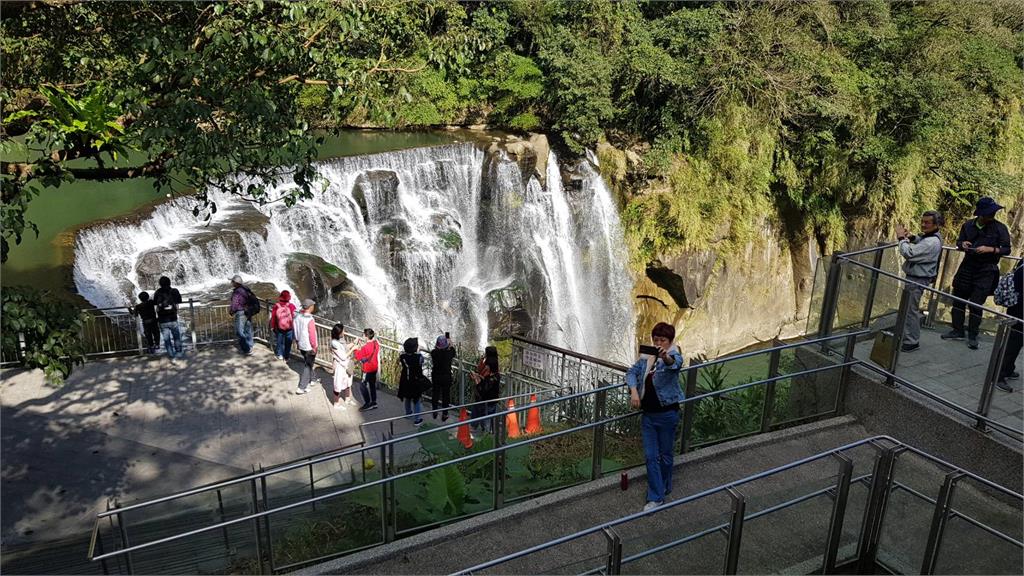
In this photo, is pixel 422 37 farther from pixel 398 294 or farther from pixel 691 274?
pixel 691 274

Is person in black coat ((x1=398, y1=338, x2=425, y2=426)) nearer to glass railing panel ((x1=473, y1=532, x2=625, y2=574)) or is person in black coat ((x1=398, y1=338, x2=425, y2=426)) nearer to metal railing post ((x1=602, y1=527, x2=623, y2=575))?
glass railing panel ((x1=473, y1=532, x2=625, y2=574))

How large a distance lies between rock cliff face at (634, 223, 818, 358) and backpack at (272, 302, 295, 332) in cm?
1312

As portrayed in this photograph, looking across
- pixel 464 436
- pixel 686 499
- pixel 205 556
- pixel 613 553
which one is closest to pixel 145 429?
pixel 205 556

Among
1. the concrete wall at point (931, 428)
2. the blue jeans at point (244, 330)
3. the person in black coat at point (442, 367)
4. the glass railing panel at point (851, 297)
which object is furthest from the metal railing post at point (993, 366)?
the blue jeans at point (244, 330)

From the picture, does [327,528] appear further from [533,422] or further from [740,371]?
[740,371]

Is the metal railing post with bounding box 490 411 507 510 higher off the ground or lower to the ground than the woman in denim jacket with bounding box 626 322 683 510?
lower

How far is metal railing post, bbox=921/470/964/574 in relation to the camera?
4883mm

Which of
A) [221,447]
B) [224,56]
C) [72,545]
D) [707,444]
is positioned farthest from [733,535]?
[221,447]

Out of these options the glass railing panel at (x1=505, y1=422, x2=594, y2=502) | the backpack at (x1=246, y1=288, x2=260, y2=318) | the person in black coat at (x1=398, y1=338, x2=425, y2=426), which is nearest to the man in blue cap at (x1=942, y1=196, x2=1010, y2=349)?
the glass railing panel at (x1=505, y1=422, x2=594, y2=502)

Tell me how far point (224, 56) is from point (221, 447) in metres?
5.10

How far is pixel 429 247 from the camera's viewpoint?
60.6ft

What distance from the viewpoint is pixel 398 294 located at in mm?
17797

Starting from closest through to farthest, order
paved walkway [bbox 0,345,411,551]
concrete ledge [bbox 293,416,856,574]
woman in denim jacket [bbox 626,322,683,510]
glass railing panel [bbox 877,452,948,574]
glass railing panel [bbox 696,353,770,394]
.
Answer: glass railing panel [bbox 877,452,948,574], concrete ledge [bbox 293,416,856,574], woman in denim jacket [bbox 626,322,683,510], glass railing panel [bbox 696,353,770,394], paved walkway [bbox 0,345,411,551]

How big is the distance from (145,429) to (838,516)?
8.41 m
